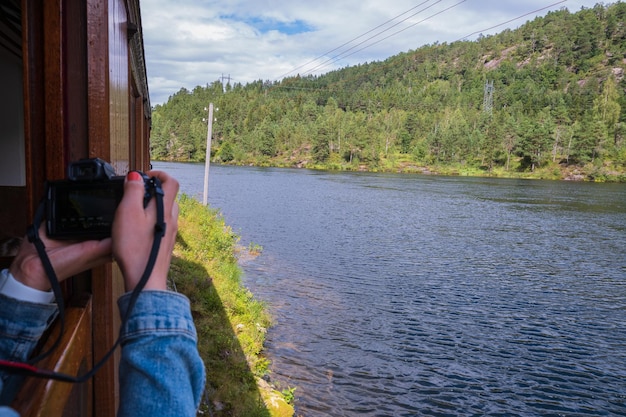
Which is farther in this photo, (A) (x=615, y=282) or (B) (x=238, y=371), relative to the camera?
(A) (x=615, y=282)

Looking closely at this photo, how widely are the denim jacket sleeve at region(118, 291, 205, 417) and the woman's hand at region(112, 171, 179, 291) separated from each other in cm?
4

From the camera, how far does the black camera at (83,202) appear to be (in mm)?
A: 1121

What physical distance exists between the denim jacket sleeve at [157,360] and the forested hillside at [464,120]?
74.8 m

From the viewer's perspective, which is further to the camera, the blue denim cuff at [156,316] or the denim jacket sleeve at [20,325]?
the denim jacket sleeve at [20,325]

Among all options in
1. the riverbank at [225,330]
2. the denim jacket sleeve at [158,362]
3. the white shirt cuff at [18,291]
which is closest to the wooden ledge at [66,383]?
the denim jacket sleeve at [158,362]

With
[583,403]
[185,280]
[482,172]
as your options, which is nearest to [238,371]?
[185,280]

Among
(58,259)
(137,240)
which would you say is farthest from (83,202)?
(137,240)

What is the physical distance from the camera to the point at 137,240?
0.99m

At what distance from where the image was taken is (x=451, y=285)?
1325cm

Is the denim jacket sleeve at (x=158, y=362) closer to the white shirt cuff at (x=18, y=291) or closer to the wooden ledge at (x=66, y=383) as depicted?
the wooden ledge at (x=66, y=383)

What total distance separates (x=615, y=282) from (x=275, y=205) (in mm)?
17521

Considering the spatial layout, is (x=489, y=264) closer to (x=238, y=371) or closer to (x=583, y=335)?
(x=583, y=335)

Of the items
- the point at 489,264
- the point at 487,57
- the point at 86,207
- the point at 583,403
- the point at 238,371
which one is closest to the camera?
the point at 86,207

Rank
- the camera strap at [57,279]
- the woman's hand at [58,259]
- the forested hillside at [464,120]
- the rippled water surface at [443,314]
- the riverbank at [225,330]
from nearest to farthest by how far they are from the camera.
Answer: the camera strap at [57,279] < the woman's hand at [58,259] < the riverbank at [225,330] < the rippled water surface at [443,314] < the forested hillside at [464,120]
